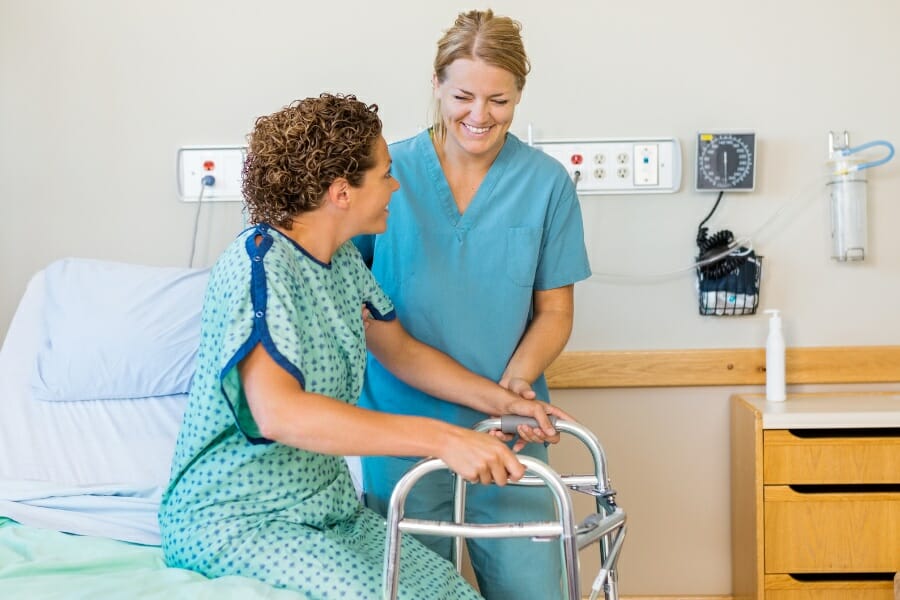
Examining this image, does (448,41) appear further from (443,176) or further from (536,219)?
(536,219)

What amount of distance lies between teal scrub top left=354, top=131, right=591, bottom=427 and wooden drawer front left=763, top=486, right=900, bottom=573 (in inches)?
34.5

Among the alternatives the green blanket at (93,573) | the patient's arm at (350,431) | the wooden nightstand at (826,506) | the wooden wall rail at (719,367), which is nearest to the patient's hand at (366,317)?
the patient's arm at (350,431)

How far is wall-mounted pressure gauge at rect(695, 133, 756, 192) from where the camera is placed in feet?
7.97

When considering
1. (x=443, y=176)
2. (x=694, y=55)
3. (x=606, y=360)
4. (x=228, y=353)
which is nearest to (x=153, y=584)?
(x=228, y=353)

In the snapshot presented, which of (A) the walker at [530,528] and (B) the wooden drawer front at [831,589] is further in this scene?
(B) the wooden drawer front at [831,589]

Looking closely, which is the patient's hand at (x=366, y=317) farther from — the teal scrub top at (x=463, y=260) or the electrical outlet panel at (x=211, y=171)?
the electrical outlet panel at (x=211, y=171)

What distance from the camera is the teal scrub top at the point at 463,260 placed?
70.1 inches

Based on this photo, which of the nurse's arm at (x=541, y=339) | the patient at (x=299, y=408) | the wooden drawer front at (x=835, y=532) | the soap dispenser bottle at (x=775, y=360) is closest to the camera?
the patient at (x=299, y=408)

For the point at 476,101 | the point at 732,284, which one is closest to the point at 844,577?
the point at 732,284

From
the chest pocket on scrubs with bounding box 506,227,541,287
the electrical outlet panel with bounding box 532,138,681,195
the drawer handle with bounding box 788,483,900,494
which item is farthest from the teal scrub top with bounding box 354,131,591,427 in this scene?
the drawer handle with bounding box 788,483,900,494

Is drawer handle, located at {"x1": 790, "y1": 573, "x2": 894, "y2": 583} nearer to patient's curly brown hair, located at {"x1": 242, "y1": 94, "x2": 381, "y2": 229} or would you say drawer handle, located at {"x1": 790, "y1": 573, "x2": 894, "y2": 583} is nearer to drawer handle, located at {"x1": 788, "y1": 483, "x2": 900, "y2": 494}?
drawer handle, located at {"x1": 788, "y1": 483, "x2": 900, "y2": 494}

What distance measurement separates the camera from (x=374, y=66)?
8.13 ft

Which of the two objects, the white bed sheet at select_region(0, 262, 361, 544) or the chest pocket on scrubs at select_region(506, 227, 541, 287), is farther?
the chest pocket on scrubs at select_region(506, 227, 541, 287)

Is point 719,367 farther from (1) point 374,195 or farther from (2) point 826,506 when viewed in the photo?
(1) point 374,195
